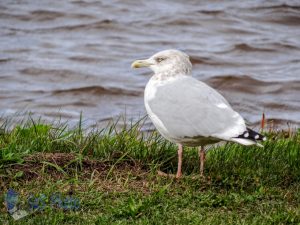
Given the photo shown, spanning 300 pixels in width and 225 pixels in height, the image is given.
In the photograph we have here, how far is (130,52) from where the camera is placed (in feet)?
48.6

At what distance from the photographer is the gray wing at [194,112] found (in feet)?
20.6

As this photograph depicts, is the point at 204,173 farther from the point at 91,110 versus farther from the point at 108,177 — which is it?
the point at 91,110

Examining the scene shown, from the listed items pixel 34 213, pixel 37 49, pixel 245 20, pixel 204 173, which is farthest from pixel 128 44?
pixel 34 213

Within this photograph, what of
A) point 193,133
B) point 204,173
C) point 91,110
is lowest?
point 91,110

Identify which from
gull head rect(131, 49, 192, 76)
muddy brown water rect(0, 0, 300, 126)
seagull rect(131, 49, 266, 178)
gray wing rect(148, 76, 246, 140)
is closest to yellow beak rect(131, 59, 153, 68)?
gull head rect(131, 49, 192, 76)

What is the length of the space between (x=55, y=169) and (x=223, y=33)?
9.97m

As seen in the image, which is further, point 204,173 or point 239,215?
point 204,173

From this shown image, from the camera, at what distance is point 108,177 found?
6539mm

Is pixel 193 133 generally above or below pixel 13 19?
above
